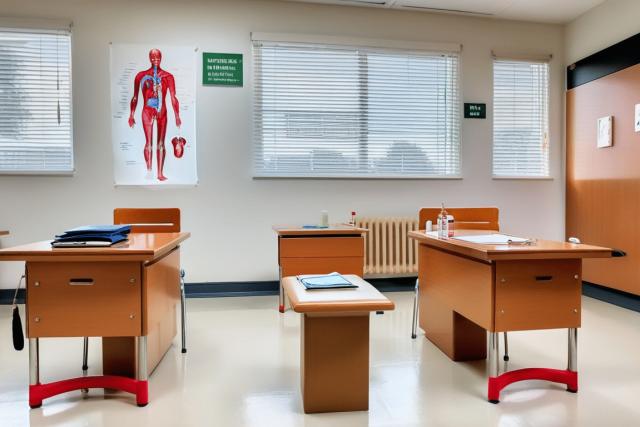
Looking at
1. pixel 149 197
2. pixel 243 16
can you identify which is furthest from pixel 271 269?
pixel 243 16

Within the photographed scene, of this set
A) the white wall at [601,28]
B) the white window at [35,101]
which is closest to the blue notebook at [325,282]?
the white window at [35,101]

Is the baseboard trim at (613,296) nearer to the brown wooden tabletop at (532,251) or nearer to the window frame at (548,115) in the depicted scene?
the window frame at (548,115)

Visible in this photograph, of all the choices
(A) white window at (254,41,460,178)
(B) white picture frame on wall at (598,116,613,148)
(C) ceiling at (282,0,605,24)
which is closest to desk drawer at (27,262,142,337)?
(A) white window at (254,41,460,178)

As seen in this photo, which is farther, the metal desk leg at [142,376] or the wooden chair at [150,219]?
the wooden chair at [150,219]

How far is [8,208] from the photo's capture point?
3.84m

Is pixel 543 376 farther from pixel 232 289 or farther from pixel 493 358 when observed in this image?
pixel 232 289

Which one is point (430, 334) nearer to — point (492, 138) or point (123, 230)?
point (123, 230)

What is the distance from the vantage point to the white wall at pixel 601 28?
12.5ft

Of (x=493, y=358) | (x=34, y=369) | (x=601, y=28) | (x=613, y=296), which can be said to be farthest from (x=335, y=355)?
(x=601, y=28)

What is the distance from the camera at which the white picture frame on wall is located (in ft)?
12.8

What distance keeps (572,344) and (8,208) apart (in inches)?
182

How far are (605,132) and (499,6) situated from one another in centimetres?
167

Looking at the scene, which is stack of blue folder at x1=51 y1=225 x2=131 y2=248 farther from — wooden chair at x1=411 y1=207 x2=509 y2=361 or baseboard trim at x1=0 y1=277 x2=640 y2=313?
baseboard trim at x1=0 y1=277 x2=640 y2=313

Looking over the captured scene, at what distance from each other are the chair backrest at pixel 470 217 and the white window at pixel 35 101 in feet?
11.1
